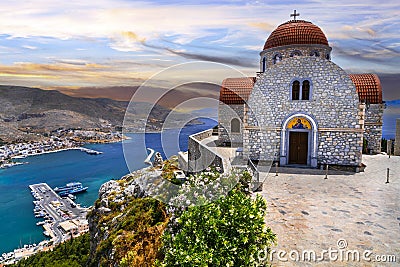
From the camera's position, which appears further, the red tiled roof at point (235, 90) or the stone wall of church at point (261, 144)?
the red tiled roof at point (235, 90)

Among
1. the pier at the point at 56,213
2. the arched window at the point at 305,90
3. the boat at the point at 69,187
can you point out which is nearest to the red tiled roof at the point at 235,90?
the arched window at the point at 305,90

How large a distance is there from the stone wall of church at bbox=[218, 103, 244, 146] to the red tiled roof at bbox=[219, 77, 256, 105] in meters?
0.39

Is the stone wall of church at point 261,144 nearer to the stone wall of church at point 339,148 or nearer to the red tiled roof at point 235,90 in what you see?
the stone wall of church at point 339,148

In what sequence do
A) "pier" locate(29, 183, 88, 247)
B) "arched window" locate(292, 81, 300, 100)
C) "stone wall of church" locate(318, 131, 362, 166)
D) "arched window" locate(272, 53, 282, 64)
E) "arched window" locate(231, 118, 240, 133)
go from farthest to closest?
"pier" locate(29, 183, 88, 247), "arched window" locate(231, 118, 240, 133), "arched window" locate(272, 53, 282, 64), "arched window" locate(292, 81, 300, 100), "stone wall of church" locate(318, 131, 362, 166)

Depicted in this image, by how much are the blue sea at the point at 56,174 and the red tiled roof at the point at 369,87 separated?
1142cm

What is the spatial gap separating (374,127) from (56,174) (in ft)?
307

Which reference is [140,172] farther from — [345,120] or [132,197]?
[345,120]

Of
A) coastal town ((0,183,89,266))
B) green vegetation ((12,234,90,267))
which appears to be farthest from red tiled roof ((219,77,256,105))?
coastal town ((0,183,89,266))

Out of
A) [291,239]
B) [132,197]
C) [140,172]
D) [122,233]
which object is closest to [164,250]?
[291,239]

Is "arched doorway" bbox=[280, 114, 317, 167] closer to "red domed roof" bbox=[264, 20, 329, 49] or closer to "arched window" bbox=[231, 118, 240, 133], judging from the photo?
"arched window" bbox=[231, 118, 240, 133]

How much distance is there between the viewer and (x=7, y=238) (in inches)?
1991

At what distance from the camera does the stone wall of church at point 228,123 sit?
17422mm

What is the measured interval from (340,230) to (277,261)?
7.17ft

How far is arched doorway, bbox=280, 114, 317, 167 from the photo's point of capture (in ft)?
40.2
